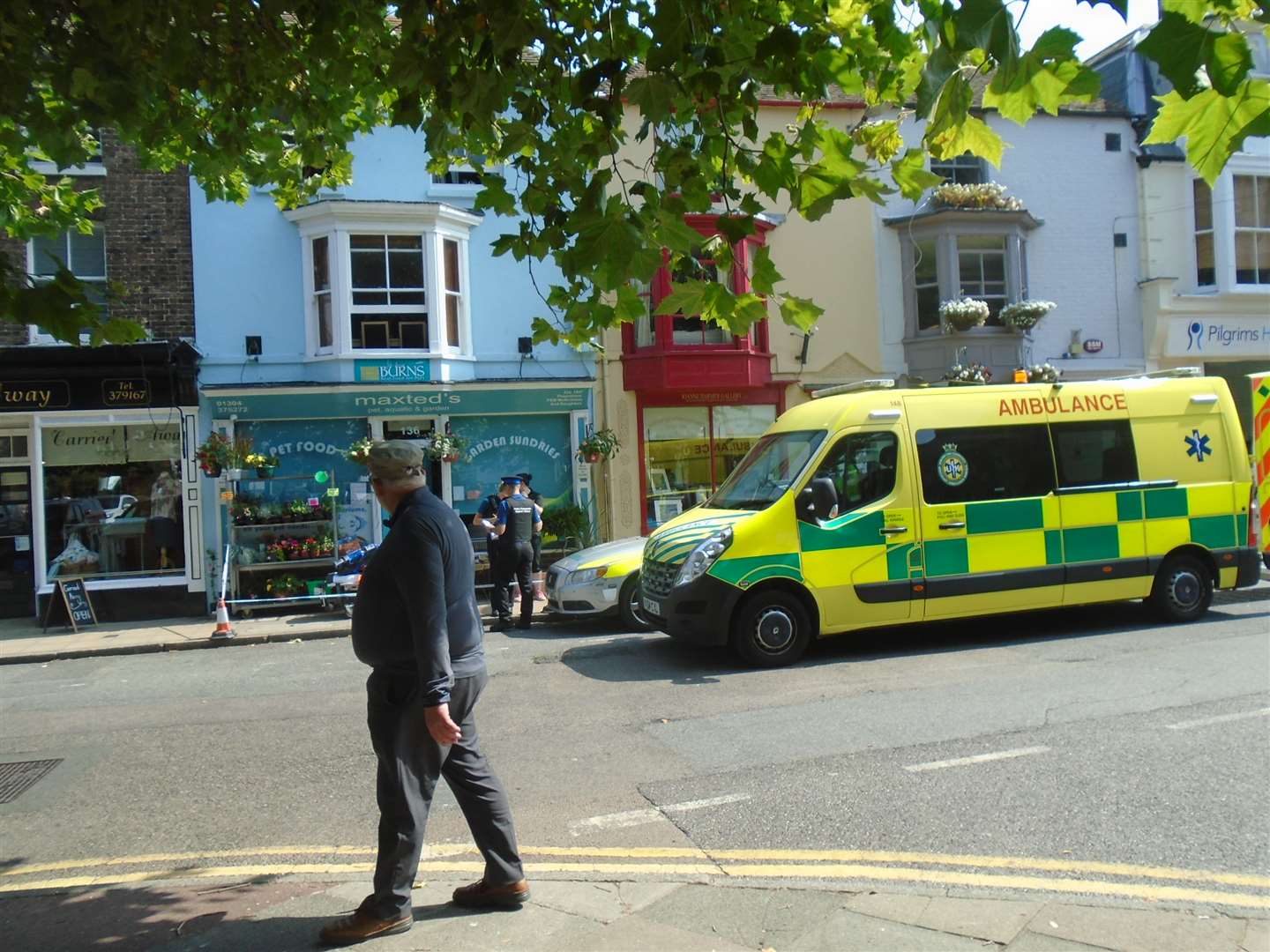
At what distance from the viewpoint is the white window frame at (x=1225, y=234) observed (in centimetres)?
1812

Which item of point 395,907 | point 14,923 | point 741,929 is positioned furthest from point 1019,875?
point 14,923

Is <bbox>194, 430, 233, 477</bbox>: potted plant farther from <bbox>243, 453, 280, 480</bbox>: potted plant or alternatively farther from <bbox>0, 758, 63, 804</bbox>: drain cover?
<bbox>0, 758, 63, 804</bbox>: drain cover

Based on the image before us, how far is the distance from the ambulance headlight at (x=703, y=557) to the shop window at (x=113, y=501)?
954 cm

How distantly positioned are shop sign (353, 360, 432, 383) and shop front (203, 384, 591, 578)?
0.44 ft

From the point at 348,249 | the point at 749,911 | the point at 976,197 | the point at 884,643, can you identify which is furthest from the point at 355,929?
the point at 976,197

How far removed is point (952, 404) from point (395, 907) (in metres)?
7.41

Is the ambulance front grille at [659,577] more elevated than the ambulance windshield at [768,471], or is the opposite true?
the ambulance windshield at [768,471]

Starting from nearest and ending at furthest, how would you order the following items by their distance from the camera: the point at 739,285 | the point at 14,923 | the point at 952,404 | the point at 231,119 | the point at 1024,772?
the point at 14,923 → the point at 1024,772 → the point at 231,119 → the point at 952,404 → the point at 739,285

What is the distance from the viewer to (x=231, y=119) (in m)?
6.17

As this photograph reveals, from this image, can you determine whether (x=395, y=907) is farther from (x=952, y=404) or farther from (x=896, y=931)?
(x=952, y=404)

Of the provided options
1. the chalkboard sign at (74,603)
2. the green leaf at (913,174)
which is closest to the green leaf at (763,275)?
the green leaf at (913,174)

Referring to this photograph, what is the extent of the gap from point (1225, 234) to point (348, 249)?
51.3ft

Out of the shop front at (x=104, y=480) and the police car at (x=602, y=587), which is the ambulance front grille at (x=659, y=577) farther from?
the shop front at (x=104, y=480)

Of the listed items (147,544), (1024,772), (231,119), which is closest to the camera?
(1024,772)
